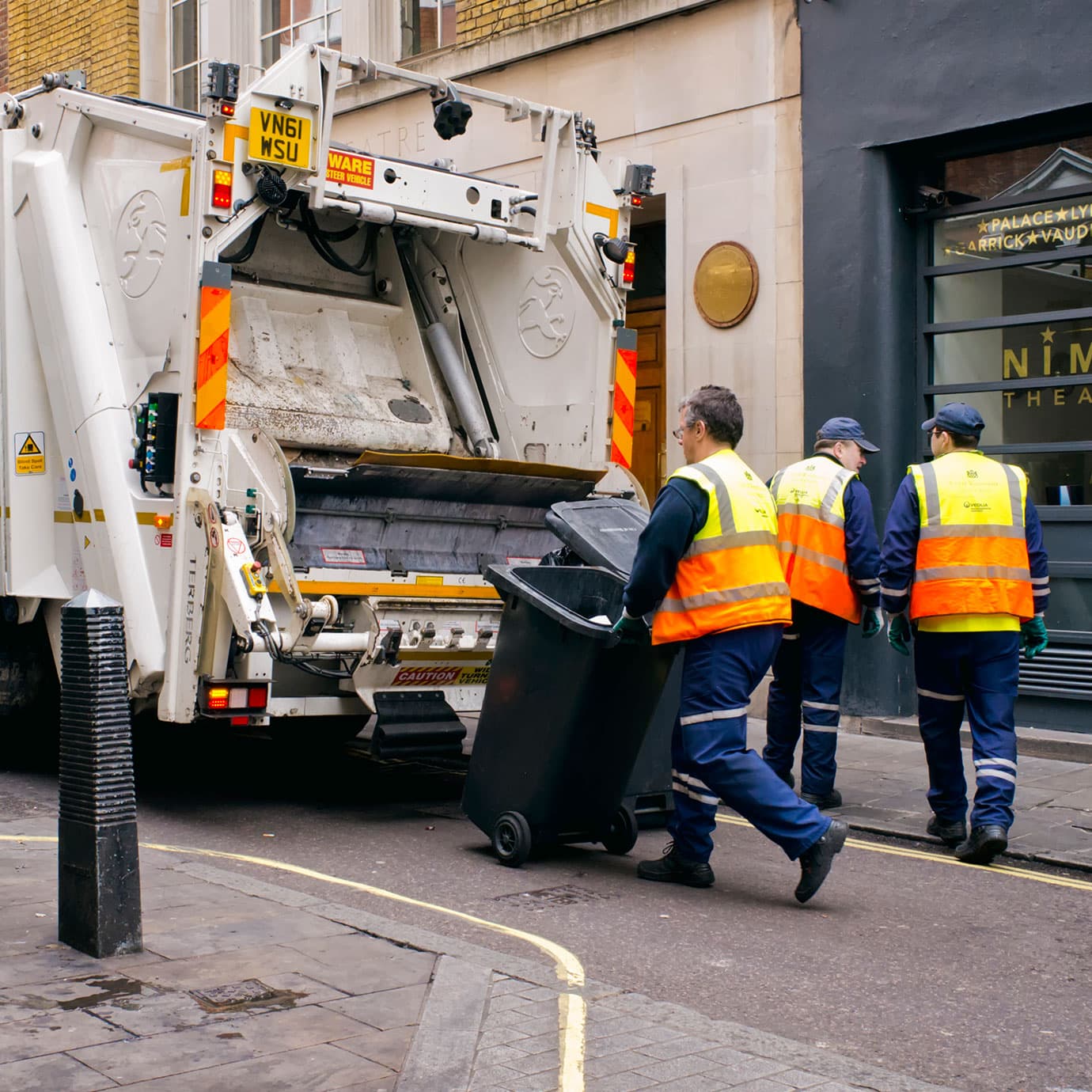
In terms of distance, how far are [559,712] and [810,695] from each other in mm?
1664

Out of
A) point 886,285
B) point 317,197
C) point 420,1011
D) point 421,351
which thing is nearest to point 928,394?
point 886,285

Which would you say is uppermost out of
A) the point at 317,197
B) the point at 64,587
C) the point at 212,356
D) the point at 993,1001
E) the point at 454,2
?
the point at 454,2

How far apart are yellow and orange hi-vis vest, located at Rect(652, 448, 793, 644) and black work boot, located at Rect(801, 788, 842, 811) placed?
1.80 meters

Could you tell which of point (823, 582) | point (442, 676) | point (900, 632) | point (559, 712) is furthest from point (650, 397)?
point (559, 712)

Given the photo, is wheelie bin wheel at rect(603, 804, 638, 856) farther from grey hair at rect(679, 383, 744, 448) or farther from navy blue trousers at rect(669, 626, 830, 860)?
grey hair at rect(679, 383, 744, 448)

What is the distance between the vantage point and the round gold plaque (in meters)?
10.1

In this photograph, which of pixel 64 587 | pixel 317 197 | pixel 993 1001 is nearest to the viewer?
pixel 993 1001

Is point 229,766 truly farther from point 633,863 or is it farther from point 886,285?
point 886,285

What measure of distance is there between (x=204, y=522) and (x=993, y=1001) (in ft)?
11.5

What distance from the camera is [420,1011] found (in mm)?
3918

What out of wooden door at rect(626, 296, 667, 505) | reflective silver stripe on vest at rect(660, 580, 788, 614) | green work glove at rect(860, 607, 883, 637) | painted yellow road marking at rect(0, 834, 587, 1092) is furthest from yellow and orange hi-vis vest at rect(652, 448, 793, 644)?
wooden door at rect(626, 296, 667, 505)

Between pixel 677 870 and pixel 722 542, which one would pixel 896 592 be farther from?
pixel 677 870

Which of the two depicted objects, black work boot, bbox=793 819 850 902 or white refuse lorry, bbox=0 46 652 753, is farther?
white refuse lorry, bbox=0 46 652 753

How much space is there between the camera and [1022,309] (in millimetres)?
9305
